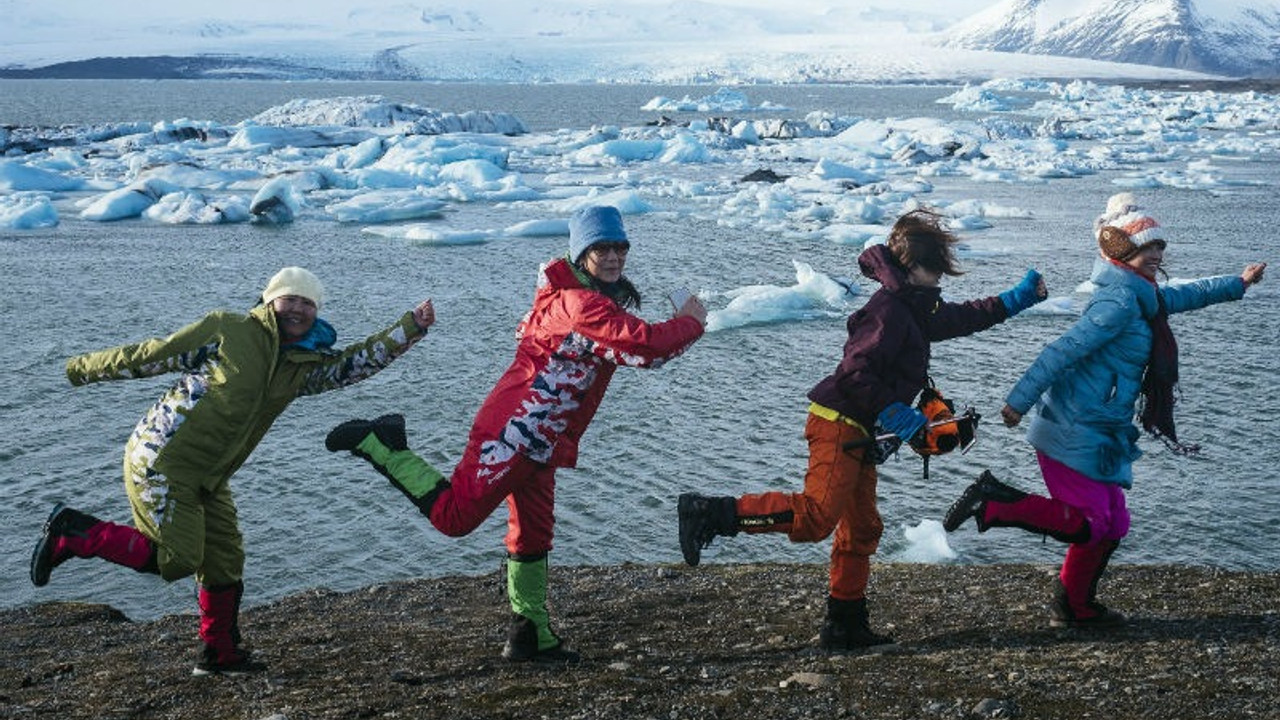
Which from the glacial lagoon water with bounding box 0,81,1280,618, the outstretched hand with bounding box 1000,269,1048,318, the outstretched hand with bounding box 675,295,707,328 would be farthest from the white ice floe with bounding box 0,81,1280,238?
the outstretched hand with bounding box 675,295,707,328

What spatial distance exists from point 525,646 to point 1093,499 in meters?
2.14

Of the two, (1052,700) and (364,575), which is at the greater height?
(1052,700)

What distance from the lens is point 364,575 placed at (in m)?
8.59

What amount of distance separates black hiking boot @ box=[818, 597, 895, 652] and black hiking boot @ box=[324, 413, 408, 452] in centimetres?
168

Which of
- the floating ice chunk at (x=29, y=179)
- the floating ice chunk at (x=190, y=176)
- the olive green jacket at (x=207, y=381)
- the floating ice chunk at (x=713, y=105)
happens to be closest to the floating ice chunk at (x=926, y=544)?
the olive green jacket at (x=207, y=381)

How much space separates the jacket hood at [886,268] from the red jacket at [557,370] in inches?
29.0

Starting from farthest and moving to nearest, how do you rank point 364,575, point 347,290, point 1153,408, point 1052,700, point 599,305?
point 347,290 → point 364,575 → point 1153,408 → point 599,305 → point 1052,700

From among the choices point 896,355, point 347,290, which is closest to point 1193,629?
point 896,355

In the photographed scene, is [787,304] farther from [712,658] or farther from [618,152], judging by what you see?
[618,152]

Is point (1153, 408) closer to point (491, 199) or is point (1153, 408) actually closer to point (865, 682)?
point (865, 682)

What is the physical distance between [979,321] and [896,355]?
50cm

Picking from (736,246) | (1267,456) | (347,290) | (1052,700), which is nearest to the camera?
(1052,700)

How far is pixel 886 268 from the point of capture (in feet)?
15.0

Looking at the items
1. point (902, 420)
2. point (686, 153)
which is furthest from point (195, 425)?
point (686, 153)
